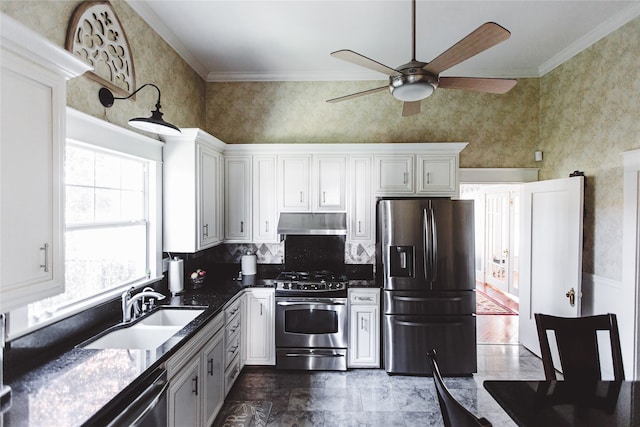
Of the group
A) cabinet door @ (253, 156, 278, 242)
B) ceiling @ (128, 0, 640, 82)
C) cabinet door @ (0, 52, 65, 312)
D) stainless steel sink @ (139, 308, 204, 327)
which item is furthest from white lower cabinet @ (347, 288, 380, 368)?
cabinet door @ (0, 52, 65, 312)

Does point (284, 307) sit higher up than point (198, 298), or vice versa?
point (198, 298)

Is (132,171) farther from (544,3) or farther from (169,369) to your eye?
(544,3)

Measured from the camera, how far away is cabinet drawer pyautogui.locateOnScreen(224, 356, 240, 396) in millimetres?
2826

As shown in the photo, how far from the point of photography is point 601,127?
10.1 ft

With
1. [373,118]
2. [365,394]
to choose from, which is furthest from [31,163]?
[373,118]

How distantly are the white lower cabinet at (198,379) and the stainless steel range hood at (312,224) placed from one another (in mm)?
1211

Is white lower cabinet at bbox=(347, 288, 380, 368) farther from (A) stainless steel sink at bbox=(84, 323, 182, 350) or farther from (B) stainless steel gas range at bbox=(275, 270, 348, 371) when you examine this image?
(A) stainless steel sink at bbox=(84, 323, 182, 350)

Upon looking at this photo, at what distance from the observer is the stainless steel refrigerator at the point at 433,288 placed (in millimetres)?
3285

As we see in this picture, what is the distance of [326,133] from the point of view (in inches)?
159

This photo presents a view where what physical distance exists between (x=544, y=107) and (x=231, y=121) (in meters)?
3.75

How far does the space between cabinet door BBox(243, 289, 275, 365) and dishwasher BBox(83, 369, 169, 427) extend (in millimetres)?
1678

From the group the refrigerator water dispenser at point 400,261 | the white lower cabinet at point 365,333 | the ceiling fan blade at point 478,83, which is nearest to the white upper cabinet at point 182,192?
the white lower cabinet at point 365,333

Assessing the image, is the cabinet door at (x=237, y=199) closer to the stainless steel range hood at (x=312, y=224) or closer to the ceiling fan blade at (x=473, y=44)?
the stainless steel range hood at (x=312, y=224)

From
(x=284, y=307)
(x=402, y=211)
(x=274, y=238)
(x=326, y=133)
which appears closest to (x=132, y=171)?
(x=274, y=238)
